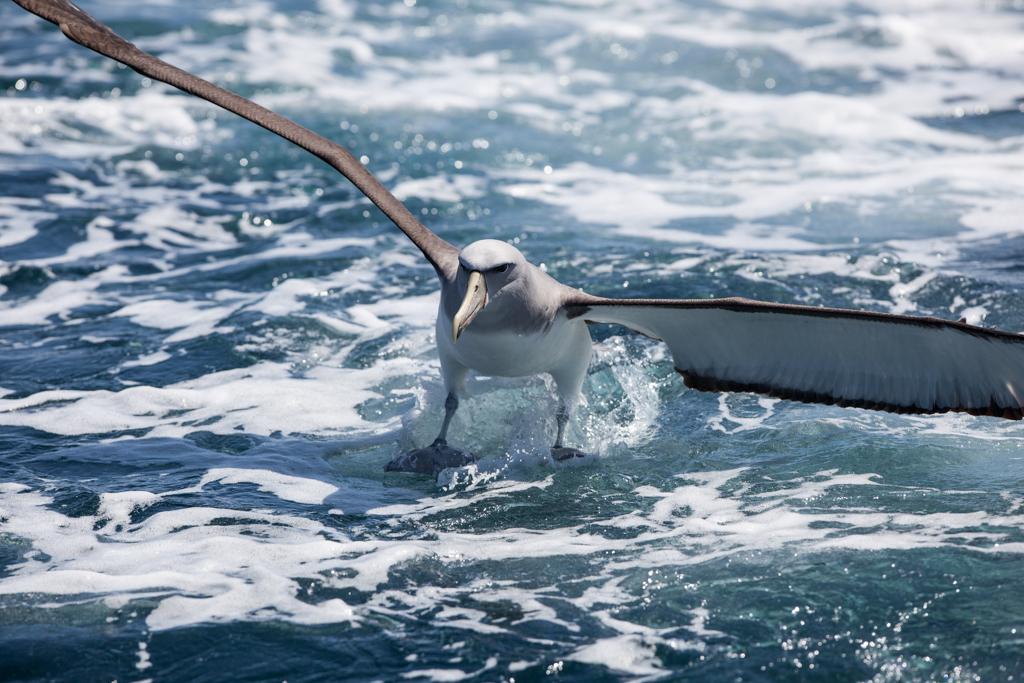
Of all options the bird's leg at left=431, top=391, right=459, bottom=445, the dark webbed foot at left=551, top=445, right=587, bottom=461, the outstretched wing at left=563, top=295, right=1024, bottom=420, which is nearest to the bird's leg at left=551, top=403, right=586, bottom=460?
the dark webbed foot at left=551, top=445, right=587, bottom=461

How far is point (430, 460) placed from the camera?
251 inches

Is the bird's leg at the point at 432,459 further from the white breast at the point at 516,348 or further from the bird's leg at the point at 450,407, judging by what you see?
the white breast at the point at 516,348

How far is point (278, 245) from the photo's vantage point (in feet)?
39.2

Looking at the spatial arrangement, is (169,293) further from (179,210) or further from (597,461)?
(597,461)

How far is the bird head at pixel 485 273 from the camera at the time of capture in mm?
5395

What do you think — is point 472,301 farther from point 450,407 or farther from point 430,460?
point 450,407

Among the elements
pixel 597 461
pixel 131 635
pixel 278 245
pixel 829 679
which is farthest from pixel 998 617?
pixel 278 245

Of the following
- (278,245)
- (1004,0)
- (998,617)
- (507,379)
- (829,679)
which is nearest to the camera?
(829,679)

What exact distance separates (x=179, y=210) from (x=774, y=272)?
8207mm

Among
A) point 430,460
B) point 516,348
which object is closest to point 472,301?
point 516,348

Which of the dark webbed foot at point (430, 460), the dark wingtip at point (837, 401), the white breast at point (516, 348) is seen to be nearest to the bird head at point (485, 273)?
the white breast at point (516, 348)

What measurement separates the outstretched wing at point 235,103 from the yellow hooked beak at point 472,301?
1.56 m

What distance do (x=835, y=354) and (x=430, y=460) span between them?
273 centimetres

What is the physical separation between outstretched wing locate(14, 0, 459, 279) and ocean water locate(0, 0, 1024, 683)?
129 cm
